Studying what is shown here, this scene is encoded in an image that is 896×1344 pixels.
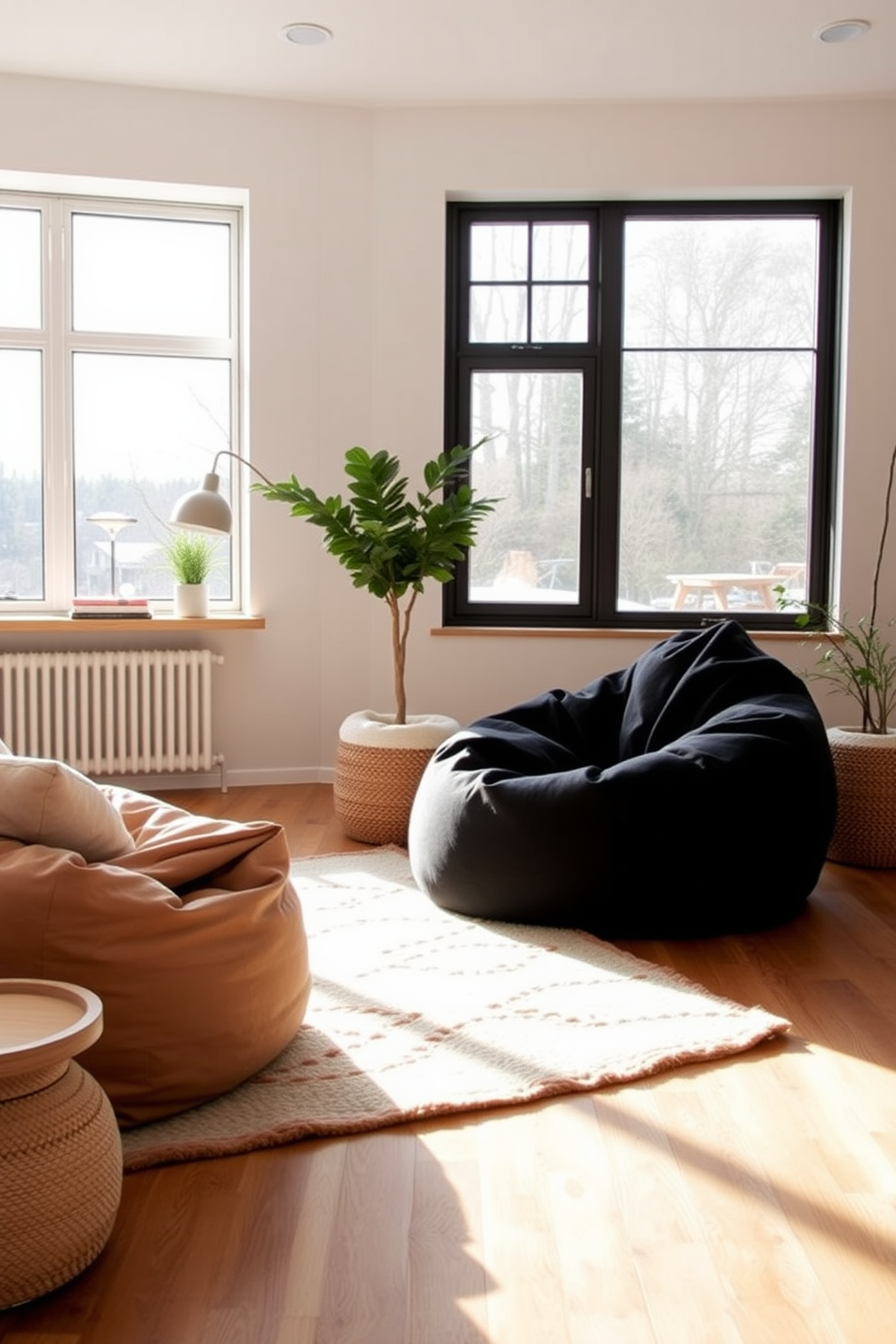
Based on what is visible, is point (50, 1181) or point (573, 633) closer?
point (50, 1181)

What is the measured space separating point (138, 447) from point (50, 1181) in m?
4.25

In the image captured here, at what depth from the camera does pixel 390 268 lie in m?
5.37

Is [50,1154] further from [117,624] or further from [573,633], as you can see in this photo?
[573,633]

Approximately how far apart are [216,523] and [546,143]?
7.39ft

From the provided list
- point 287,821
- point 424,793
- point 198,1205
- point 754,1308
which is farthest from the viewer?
point 287,821

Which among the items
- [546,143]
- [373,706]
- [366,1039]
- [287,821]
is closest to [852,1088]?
[366,1039]

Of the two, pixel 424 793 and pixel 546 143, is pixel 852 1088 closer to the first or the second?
pixel 424 793

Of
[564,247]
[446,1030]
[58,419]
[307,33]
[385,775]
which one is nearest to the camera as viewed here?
[446,1030]

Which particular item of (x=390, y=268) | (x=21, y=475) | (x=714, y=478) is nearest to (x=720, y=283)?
(x=714, y=478)

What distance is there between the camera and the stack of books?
16.9 feet

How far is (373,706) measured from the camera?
554 cm

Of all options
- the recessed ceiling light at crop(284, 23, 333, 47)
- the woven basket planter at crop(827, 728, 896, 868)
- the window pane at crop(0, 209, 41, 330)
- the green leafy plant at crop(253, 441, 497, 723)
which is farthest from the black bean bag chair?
the window pane at crop(0, 209, 41, 330)

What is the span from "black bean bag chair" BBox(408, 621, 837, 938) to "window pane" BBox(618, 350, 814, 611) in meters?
1.88

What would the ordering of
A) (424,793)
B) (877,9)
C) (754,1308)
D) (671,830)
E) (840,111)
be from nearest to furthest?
(754,1308) < (671,830) < (424,793) < (877,9) < (840,111)
